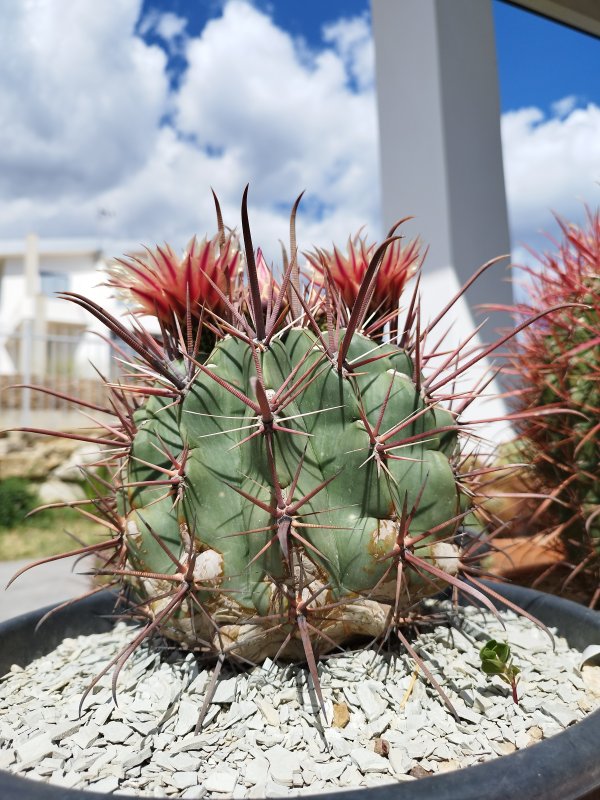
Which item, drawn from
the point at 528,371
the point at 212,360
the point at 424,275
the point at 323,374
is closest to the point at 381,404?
the point at 323,374

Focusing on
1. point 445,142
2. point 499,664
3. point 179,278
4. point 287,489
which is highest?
point 445,142

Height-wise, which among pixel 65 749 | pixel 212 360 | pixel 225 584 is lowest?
pixel 65 749

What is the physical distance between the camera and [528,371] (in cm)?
98

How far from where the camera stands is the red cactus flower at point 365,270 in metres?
0.73

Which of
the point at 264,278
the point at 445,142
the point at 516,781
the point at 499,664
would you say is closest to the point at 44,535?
the point at 445,142

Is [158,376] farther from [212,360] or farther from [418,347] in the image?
[418,347]

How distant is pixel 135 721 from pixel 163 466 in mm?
235

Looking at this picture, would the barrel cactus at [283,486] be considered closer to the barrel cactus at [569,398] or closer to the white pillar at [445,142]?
the barrel cactus at [569,398]

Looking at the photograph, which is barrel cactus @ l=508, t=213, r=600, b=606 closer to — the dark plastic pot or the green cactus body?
the green cactus body

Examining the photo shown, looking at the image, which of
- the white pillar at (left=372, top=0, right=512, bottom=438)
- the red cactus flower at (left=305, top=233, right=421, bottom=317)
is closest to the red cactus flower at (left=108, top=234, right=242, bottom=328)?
the red cactus flower at (left=305, top=233, right=421, bottom=317)

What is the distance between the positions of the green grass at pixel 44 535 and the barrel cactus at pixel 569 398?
9.01 ft

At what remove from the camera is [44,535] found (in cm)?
381

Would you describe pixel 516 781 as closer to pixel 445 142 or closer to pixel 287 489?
pixel 287 489

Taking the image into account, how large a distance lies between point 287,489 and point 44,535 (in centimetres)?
365
